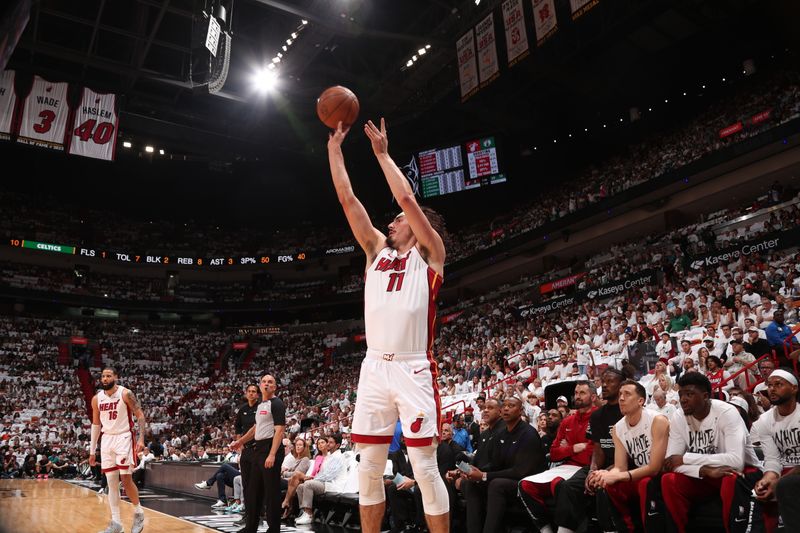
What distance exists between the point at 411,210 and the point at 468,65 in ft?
48.6

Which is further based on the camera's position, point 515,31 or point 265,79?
point 265,79

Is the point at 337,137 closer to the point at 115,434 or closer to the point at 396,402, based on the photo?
the point at 396,402

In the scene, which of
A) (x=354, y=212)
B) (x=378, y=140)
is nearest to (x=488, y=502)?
(x=354, y=212)

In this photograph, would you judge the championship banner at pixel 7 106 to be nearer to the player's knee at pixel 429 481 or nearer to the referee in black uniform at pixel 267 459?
the referee in black uniform at pixel 267 459

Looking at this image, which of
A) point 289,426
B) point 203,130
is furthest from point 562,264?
point 203,130

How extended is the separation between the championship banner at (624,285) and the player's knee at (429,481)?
1473 cm

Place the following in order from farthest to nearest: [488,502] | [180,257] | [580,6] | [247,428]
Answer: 1. [180,257]
2. [580,6]
3. [247,428]
4. [488,502]

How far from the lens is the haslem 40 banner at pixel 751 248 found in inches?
537

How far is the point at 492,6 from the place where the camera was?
17141mm

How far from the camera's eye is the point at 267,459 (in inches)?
232

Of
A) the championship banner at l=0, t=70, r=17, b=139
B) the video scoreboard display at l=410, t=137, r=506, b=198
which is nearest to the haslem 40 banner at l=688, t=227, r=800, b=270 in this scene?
the video scoreboard display at l=410, t=137, r=506, b=198

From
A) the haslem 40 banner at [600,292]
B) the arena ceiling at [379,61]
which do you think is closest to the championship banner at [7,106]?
the arena ceiling at [379,61]

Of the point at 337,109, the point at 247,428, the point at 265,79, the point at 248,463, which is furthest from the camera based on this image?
the point at 265,79

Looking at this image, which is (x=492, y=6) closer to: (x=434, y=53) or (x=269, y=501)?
(x=434, y=53)
